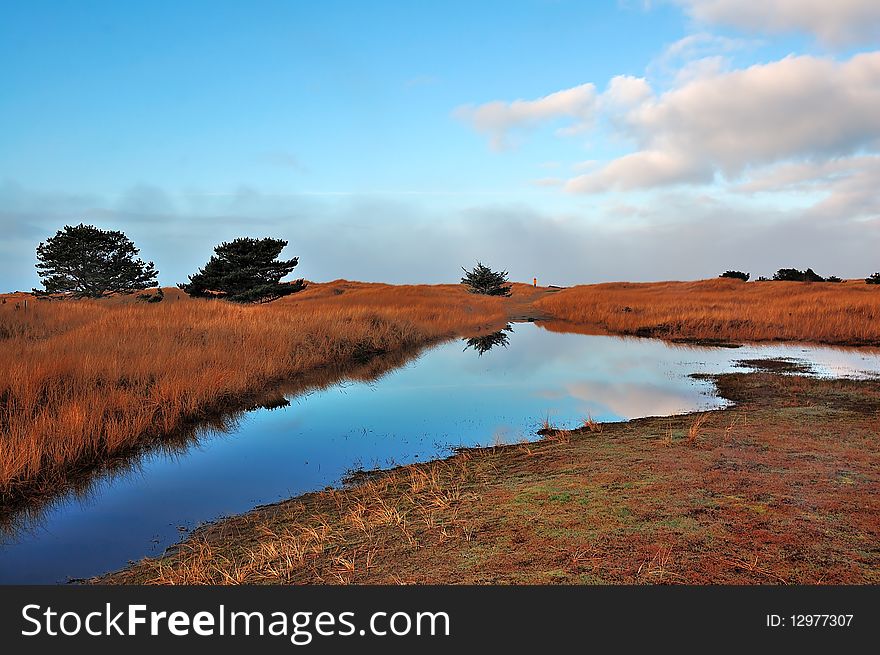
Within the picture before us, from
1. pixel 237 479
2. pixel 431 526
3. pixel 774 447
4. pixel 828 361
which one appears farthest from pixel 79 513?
pixel 828 361

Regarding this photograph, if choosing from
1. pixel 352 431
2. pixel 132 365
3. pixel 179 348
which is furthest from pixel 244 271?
pixel 352 431

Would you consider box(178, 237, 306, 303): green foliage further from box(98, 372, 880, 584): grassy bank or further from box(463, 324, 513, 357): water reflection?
box(98, 372, 880, 584): grassy bank

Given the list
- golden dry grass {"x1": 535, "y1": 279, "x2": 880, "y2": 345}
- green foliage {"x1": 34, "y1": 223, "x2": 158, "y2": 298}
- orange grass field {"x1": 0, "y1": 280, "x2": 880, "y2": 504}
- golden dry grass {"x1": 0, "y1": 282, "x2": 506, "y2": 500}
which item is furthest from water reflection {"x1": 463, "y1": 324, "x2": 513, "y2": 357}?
green foliage {"x1": 34, "y1": 223, "x2": 158, "y2": 298}

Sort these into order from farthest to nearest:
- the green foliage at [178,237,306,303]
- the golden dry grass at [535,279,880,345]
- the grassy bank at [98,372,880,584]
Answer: the green foliage at [178,237,306,303]
the golden dry grass at [535,279,880,345]
the grassy bank at [98,372,880,584]

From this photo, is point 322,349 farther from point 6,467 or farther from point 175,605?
point 175,605

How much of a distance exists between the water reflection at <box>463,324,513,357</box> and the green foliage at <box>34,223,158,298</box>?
29.1 m

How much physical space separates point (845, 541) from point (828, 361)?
48.9ft

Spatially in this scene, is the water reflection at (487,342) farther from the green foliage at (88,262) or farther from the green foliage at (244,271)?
the green foliage at (88,262)

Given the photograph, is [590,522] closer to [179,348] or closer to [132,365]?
[132,365]

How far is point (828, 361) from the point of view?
51.8ft

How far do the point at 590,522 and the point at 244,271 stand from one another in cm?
3340

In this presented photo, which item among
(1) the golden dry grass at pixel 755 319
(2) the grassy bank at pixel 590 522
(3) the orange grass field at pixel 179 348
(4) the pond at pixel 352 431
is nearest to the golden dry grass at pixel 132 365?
(3) the orange grass field at pixel 179 348

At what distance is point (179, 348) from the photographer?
517 inches

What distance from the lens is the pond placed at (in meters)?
5.57
